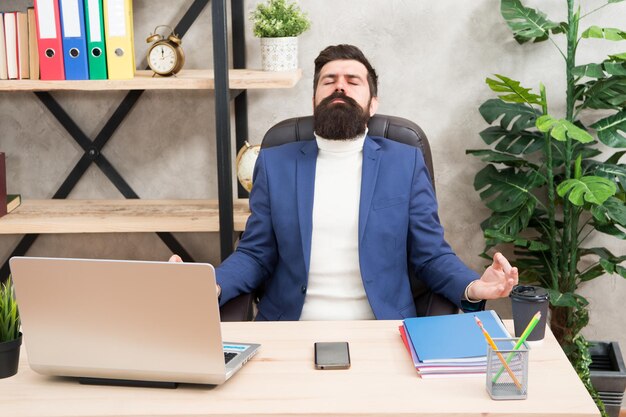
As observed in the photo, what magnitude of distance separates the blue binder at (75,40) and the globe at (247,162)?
1.87ft

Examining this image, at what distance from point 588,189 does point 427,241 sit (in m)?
0.74

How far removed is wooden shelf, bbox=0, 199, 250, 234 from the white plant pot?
50 cm

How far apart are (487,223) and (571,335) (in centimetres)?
49

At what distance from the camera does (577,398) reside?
141 centimetres

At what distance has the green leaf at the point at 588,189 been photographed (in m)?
2.61

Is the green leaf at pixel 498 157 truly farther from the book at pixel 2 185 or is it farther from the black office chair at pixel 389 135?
the book at pixel 2 185

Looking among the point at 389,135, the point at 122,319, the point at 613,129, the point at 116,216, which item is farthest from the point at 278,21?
the point at 122,319

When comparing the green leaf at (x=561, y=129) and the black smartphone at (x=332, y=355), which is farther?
the green leaf at (x=561, y=129)

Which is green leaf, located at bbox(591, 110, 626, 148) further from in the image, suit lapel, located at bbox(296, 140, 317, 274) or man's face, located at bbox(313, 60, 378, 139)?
suit lapel, located at bbox(296, 140, 317, 274)

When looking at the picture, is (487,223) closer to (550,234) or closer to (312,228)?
(550,234)

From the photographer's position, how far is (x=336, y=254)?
2.23m

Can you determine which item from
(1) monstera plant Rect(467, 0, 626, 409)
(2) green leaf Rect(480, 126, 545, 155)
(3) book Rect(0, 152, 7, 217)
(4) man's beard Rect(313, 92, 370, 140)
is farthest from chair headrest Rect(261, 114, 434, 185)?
(3) book Rect(0, 152, 7, 217)

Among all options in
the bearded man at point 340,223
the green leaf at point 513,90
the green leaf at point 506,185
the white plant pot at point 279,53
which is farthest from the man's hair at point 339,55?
the green leaf at point 506,185

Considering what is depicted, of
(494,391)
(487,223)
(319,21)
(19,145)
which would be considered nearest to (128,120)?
(19,145)
